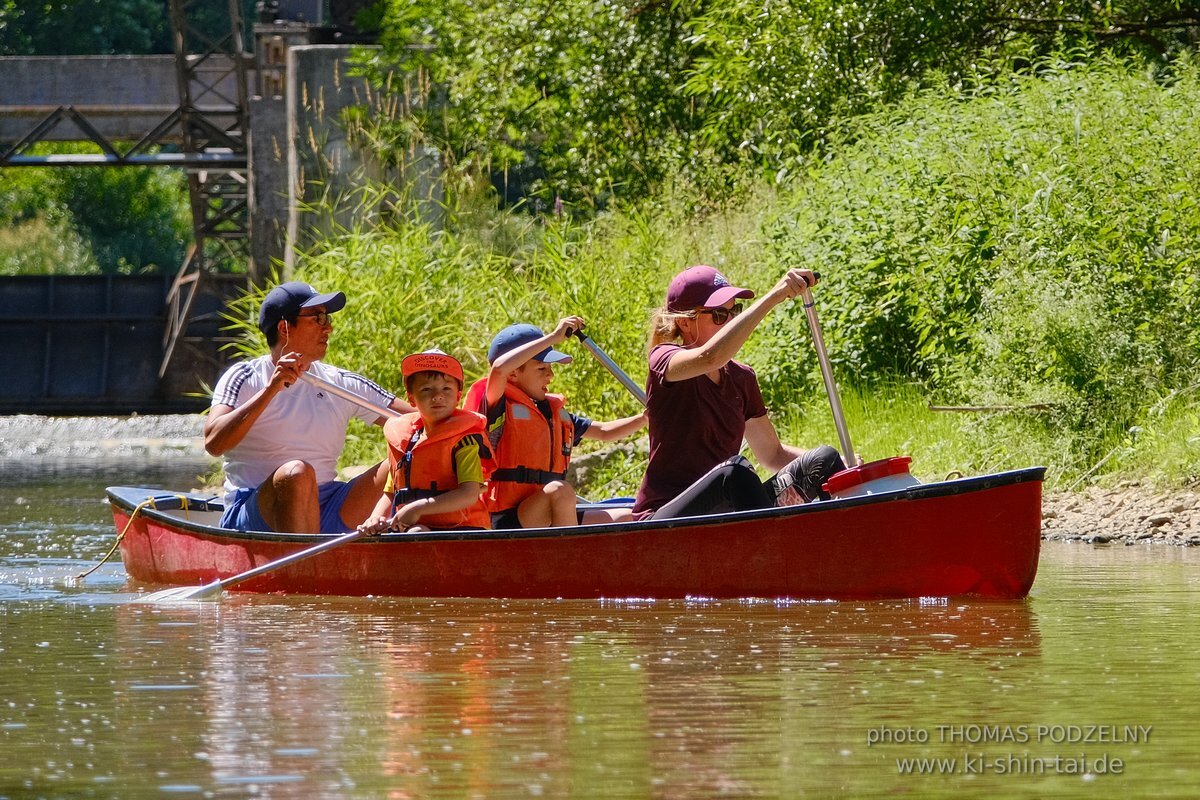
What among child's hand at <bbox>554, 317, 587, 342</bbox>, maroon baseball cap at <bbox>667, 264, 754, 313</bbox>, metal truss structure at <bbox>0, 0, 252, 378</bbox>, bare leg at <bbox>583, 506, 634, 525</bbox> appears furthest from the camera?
metal truss structure at <bbox>0, 0, 252, 378</bbox>

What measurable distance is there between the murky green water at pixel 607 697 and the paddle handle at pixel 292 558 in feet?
0.54

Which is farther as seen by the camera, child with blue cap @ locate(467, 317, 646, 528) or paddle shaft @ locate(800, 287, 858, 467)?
child with blue cap @ locate(467, 317, 646, 528)

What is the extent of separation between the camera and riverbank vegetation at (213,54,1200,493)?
375 inches

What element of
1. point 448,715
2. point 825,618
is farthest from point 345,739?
point 825,618

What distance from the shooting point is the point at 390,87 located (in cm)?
1705

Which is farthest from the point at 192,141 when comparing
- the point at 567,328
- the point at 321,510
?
the point at 567,328

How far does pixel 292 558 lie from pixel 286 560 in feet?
0.10

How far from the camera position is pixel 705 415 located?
6469 millimetres

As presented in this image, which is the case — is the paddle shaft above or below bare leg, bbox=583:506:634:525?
above

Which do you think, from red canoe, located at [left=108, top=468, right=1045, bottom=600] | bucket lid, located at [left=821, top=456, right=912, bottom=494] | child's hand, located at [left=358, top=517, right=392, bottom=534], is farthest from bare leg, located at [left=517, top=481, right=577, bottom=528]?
bucket lid, located at [left=821, top=456, right=912, bottom=494]

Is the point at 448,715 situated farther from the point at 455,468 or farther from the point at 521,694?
the point at 455,468

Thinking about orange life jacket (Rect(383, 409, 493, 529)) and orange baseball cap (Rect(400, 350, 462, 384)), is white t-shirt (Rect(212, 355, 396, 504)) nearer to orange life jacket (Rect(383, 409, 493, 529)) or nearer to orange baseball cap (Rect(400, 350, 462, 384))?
orange life jacket (Rect(383, 409, 493, 529))

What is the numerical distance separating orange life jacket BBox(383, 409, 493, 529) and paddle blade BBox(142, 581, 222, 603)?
32.8 inches

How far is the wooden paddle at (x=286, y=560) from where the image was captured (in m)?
7.04
